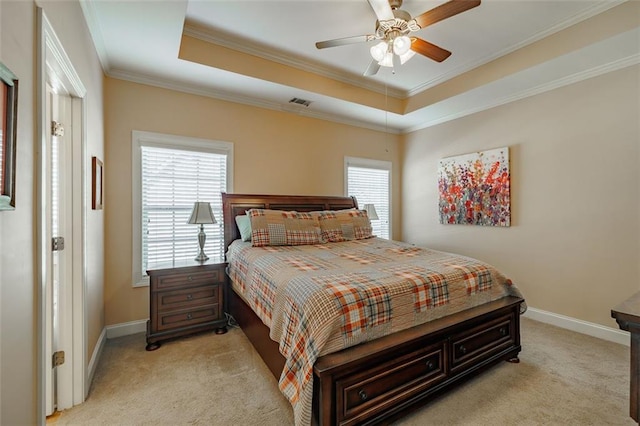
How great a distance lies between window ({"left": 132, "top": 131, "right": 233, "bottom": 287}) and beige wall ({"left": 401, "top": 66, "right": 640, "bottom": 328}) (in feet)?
11.3

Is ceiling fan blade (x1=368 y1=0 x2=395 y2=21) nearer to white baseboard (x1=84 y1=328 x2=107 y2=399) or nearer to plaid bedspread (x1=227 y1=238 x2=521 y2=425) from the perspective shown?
plaid bedspread (x1=227 y1=238 x2=521 y2=425)

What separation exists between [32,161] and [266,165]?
277 centimetres

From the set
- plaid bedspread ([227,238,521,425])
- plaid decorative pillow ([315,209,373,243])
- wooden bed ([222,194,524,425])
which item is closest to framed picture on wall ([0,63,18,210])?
plaid bedspread ([227,238,521,425])

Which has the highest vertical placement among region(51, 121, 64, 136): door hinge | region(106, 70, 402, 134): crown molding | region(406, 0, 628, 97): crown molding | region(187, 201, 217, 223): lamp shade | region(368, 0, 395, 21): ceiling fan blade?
region(406, 0, 628, 97): crown molding

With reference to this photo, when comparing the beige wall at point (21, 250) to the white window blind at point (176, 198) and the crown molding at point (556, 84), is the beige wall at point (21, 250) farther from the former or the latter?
the crown molding at point (556, 84)

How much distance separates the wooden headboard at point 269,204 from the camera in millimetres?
3457

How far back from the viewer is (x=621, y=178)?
275 centimetres

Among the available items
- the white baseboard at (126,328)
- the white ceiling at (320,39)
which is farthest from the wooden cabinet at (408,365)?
the white ceiling at (320,39)

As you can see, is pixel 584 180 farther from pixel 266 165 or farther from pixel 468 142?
pixel 266 165

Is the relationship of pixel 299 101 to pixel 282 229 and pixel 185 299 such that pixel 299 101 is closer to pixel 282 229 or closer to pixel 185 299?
pixel 282 229

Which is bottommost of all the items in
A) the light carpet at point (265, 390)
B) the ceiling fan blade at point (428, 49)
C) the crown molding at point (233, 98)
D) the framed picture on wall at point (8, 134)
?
the light carpet at point (265, 390)

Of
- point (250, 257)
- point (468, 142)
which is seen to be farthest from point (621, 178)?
point (250, 257)

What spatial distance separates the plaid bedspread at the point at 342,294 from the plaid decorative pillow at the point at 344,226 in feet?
2.42

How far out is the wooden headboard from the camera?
3.46 m
